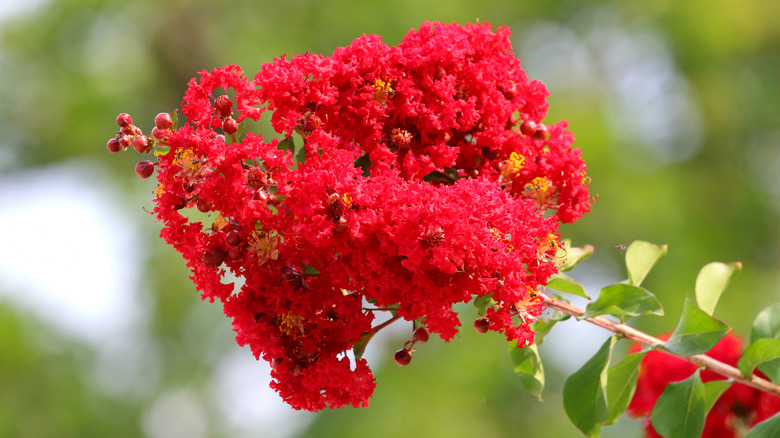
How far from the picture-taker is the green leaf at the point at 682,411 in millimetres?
1628

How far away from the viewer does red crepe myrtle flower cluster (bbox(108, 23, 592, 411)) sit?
48.8 inches

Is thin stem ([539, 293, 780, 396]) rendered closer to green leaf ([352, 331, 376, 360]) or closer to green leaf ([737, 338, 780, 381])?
green leaf ([737, 338, 780, 381])

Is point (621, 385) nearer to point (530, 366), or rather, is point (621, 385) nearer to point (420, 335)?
point (530, 366)

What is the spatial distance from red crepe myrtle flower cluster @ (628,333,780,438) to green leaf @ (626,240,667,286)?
477mm

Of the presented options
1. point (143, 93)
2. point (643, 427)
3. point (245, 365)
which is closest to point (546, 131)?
point (643, 427)

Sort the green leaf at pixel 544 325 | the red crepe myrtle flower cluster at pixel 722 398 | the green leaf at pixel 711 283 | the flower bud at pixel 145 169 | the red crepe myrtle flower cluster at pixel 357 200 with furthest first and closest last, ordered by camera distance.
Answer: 1. the red crepe myrtle flower cluster at pixel 722 398
2. the green leaf at pixel 711 283
3. the green leaf at pixel 544 325
4. the flower bud at pixel 145 169
5. the red crepe myrtle flower cluster at pixel 357 200

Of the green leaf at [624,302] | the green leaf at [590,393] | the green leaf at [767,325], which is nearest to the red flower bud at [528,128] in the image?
the green leaf at [624,302]

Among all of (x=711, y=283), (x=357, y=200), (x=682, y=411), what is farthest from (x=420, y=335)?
(x=711, y=283)

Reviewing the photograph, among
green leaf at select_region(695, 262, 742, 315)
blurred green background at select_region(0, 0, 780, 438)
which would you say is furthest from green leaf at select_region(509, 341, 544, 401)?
blurred green background at select_region(0, 0, 780, 438)

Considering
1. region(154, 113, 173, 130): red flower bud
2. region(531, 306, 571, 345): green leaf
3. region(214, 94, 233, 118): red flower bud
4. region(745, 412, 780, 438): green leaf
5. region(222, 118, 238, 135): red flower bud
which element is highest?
region(214, 94, 233, 118): red flower bud

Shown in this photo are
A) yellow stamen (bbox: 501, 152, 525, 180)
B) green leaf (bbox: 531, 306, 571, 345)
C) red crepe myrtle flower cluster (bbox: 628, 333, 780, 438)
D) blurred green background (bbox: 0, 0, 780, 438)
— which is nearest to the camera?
yellow stamen (bbox: 501, 152, 525, 180)

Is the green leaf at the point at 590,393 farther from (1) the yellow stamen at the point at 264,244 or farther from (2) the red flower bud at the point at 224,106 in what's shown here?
(2) the red flower bud at the point at 224,106

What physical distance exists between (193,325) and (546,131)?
321 inches

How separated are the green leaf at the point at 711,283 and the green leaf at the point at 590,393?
395 mm
